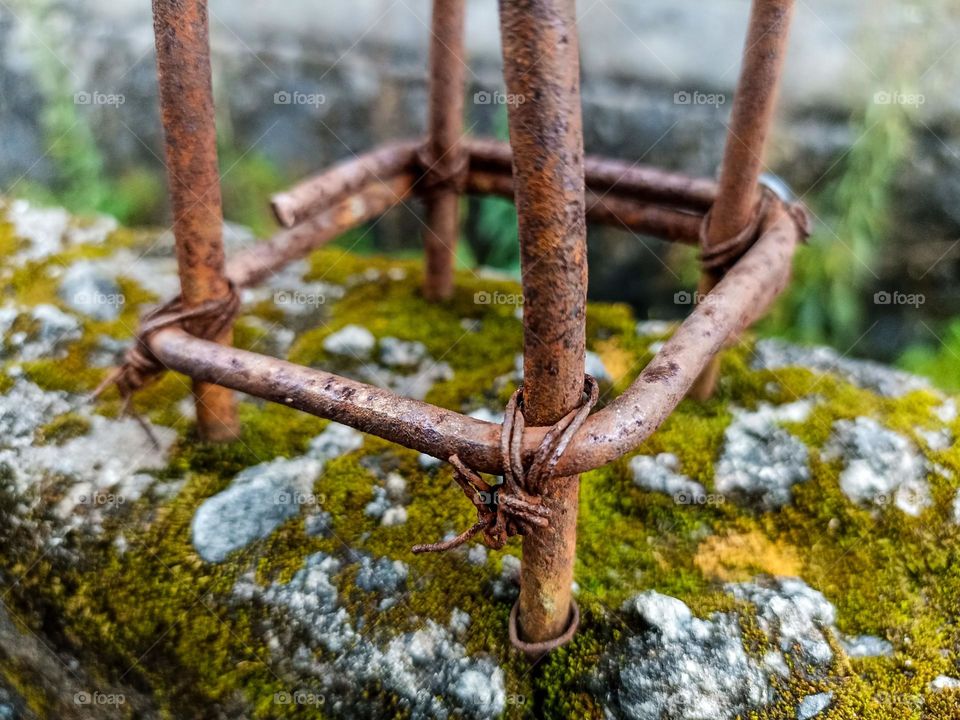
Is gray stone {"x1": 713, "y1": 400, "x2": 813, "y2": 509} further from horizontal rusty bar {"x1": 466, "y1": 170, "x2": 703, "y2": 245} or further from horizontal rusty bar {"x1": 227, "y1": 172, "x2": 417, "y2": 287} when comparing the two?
horizontal rusty bar {"x1": 227, "y1": 172, "x2": 417, "y2": 287}

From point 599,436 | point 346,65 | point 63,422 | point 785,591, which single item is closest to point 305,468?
point 63,422

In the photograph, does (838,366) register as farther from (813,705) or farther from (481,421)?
(481,421)

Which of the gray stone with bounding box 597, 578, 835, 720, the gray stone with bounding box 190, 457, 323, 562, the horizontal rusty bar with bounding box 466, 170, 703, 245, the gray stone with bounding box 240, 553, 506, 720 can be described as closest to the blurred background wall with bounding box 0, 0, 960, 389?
the horizontal rusty bar with bounding box 466, 170, 703, 245

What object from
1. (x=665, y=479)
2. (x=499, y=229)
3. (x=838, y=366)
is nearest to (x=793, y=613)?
(x=665, y=479)

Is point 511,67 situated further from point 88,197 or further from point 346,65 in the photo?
point 88,197

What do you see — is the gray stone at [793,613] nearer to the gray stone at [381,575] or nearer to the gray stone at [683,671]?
the gray stone at [683,671]

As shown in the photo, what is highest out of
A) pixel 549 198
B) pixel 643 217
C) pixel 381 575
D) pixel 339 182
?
pixel 549 198
